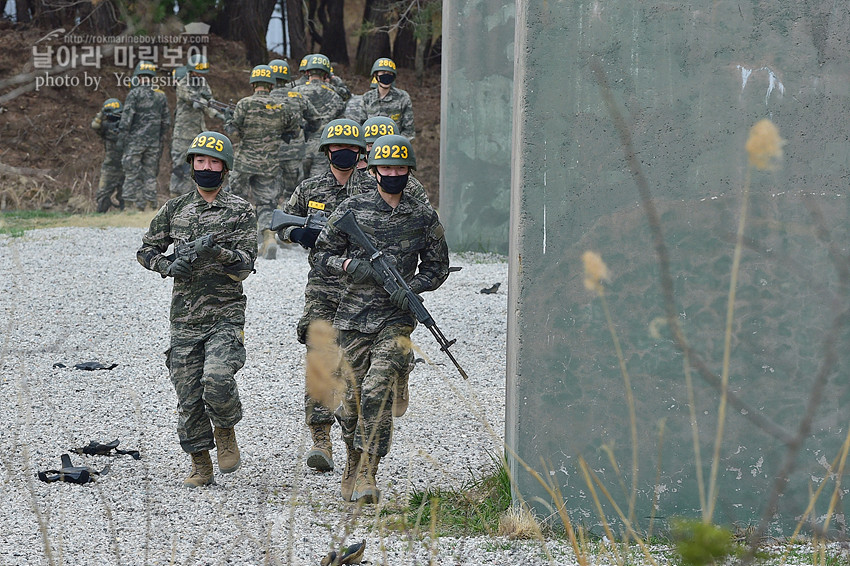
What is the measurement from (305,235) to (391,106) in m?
6.58

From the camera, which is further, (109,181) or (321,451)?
(109,181)

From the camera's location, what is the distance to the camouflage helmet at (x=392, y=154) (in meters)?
4.89

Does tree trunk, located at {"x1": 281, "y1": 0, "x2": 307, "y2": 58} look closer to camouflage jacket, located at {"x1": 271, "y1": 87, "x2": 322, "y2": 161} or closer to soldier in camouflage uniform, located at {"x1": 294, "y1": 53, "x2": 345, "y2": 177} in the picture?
soldier in camouflage uniform, located at {"x1": 294, "y1": 53, "x2": 345, "y2": 177}

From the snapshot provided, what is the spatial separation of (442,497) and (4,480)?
6.75ft

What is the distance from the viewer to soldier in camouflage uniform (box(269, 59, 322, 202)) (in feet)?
38.4

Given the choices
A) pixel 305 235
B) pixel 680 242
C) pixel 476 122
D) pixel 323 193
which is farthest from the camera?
pixel 476 122

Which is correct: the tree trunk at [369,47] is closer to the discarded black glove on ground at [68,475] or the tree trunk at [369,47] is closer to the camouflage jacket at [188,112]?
the camouflage jacket at [188,112]

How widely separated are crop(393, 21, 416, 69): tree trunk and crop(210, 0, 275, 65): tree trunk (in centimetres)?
291

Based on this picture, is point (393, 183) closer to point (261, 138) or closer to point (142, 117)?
point (261, 138)

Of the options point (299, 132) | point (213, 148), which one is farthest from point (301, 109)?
point (213, 148)

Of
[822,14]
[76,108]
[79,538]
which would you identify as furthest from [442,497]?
[76,108]

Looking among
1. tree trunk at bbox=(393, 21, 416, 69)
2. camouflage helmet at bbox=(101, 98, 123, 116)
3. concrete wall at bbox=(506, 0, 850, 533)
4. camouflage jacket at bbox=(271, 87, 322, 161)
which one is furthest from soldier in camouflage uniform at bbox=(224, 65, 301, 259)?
tree trunk at bbox=(393, 21, 416, 69)

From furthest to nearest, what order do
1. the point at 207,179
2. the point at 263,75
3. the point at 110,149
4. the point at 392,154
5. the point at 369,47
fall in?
the point at 369,47
the point at 110,149
the point at 263,75
the point at 207,179
the point at 392,154

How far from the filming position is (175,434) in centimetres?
600
